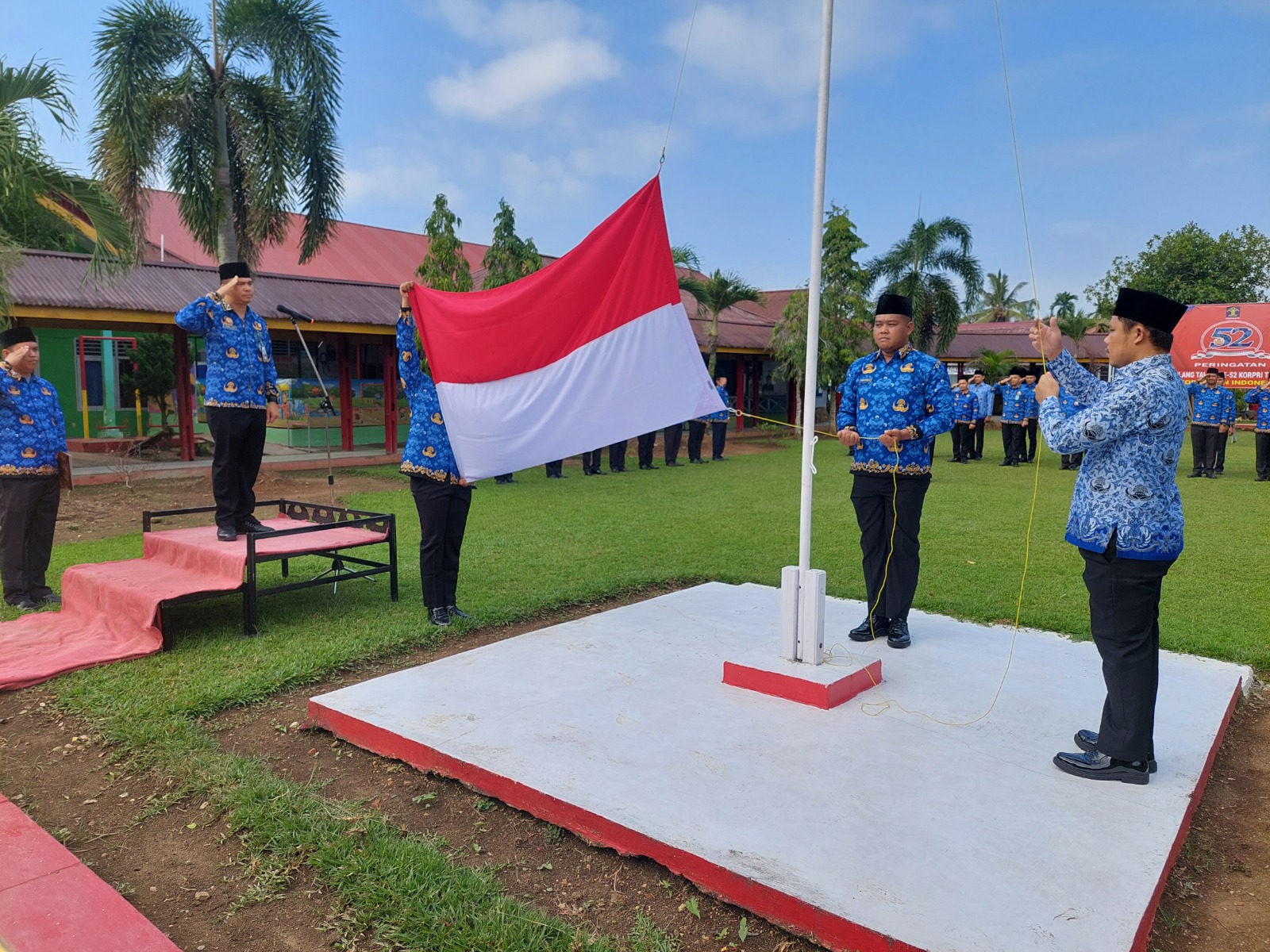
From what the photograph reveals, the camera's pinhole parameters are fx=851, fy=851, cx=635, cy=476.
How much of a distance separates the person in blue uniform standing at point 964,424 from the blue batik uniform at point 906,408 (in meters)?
15.4

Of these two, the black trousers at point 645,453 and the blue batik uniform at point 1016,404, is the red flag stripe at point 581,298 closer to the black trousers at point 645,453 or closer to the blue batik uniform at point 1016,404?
the black trousers at point 645,453

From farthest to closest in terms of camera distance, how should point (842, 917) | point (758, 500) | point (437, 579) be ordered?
1. point (758, 500)
2. point (437, 579)
3. point (842, 917)

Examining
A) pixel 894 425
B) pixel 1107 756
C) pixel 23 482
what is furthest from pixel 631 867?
pixel 23 482

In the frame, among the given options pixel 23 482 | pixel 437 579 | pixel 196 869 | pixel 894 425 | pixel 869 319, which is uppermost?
pixel 869 319

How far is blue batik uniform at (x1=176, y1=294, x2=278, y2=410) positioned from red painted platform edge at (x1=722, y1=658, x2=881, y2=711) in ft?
12.1

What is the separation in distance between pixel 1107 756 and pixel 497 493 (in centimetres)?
1035

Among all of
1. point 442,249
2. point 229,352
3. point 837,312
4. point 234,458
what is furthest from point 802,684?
point 837,312

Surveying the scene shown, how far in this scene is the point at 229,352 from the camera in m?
5.58

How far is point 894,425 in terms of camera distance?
481 cm

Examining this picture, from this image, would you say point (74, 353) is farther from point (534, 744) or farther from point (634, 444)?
point (534, 744)

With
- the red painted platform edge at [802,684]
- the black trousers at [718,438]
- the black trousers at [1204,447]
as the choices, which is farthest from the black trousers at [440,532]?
the black trousers at [1204,447]

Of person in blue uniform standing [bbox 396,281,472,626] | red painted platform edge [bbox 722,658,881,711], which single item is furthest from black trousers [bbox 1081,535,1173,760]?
person in blue uniform standing [bbox 396,281,472,626]

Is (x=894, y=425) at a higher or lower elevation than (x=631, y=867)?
higher

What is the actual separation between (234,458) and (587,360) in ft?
8.94
